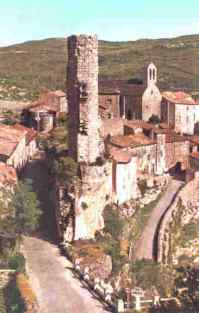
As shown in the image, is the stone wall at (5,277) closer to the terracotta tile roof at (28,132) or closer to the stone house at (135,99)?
the terracotta tile roof at (28,132)

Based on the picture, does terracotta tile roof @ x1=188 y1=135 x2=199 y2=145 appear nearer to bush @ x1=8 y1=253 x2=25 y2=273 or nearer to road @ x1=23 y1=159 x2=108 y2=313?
road @ x1=23 y1=159 x2=108 y2=313

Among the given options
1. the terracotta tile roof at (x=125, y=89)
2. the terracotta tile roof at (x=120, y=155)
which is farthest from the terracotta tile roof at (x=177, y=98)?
the terracotta tile roof at (x=120, y=155)

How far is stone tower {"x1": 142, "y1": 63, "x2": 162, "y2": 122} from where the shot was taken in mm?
60781

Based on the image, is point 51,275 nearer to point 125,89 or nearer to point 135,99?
point 135,99

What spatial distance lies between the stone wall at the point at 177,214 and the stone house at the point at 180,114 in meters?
7.83

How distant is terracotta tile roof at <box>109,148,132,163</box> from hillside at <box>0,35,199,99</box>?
40.0m

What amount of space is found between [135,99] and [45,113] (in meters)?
6.80

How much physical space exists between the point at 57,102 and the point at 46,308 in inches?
1348

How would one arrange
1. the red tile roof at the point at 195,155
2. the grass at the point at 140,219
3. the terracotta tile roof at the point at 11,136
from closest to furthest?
the grass at the point at 140,219, the terracotta tile roof at the point at 11,136, the red tile roof at the point at 195,155

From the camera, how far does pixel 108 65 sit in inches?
5310

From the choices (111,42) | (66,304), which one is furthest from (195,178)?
(111,42)

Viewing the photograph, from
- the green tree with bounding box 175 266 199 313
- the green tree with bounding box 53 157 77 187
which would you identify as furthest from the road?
the green tree with bounding box 175 266 199 313

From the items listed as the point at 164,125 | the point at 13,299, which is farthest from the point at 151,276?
the point at 164,125

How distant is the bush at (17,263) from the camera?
35.1 m
